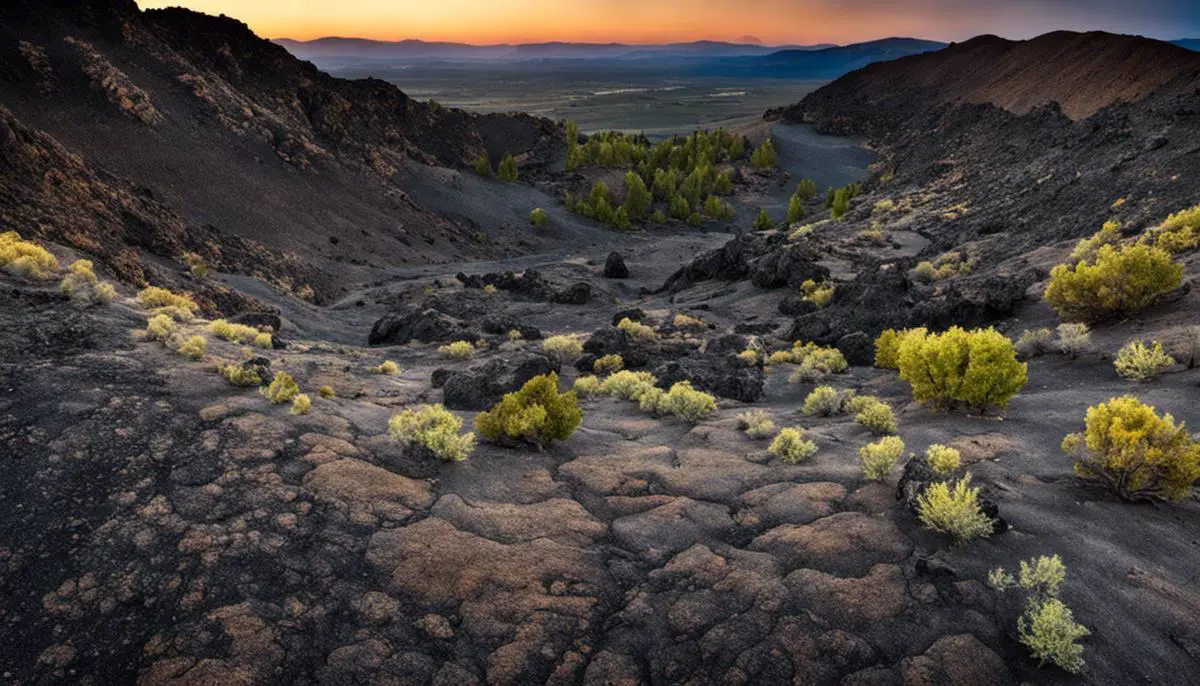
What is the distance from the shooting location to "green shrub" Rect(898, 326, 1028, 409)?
1059 cm

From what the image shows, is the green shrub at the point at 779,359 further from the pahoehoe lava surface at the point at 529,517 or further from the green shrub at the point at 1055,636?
the green shrub at the point at 1055,636

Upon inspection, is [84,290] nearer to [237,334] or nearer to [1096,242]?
[237,334]

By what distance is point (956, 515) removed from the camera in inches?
253

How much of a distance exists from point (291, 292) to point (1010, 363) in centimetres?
3297

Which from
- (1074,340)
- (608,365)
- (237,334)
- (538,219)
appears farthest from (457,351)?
(538,219)

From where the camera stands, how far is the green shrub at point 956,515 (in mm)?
6449

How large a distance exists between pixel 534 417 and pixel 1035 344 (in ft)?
38.2

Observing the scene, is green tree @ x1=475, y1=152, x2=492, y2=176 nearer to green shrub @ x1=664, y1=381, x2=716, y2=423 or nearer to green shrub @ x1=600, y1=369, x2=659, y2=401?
green shrub @ x1=600, y1=369, x2=659, y2=401

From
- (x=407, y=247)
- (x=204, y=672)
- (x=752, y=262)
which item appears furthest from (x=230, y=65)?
(x=204, y=672)

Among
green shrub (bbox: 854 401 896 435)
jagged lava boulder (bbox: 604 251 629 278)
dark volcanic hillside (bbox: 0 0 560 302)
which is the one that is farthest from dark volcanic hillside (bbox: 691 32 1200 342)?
dark volcanic hillside (bbox: 0 0 560 302)

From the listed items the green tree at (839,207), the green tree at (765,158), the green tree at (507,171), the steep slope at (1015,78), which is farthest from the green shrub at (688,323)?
the green tree at (765,158)

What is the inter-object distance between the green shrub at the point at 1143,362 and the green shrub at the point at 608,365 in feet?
37.1

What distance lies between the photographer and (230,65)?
6172 centimetres

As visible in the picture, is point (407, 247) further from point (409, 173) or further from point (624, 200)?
point (624, 200)
